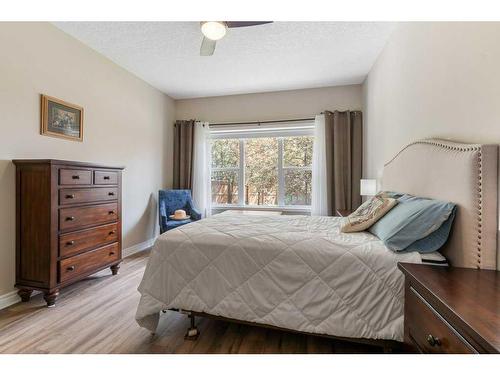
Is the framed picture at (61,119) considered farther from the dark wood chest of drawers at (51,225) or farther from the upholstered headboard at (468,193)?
the upholstered headboard at (468,193)

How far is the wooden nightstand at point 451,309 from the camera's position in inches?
26.5

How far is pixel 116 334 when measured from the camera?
178 cm

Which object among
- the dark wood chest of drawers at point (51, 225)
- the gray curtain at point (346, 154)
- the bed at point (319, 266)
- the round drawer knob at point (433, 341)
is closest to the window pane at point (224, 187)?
the gray curtain at point (346, 154)

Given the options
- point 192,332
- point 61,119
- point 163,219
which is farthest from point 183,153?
point 192,332

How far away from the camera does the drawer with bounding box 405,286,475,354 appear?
0.75m

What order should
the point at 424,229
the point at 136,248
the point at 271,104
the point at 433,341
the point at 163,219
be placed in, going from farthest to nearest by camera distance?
the point at 271,104 → the point at 136,248 → the point at 163,219 → the point at 424,229 → the point at 433,341

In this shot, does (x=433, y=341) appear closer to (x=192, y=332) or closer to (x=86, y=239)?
(x=192, y=332)

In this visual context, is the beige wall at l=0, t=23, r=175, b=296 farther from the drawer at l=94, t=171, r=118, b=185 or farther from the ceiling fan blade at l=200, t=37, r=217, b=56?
the ceiling fan blade at l=200, t=37, r=217, b=56

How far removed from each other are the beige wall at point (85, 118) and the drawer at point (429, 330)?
9.74ft

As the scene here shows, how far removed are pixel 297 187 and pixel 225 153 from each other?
1.45 m

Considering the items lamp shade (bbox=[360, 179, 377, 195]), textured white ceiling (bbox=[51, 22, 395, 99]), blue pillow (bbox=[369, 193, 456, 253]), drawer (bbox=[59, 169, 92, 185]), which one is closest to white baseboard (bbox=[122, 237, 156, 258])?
drawer (bbox=[59, 169, 92, 185])
